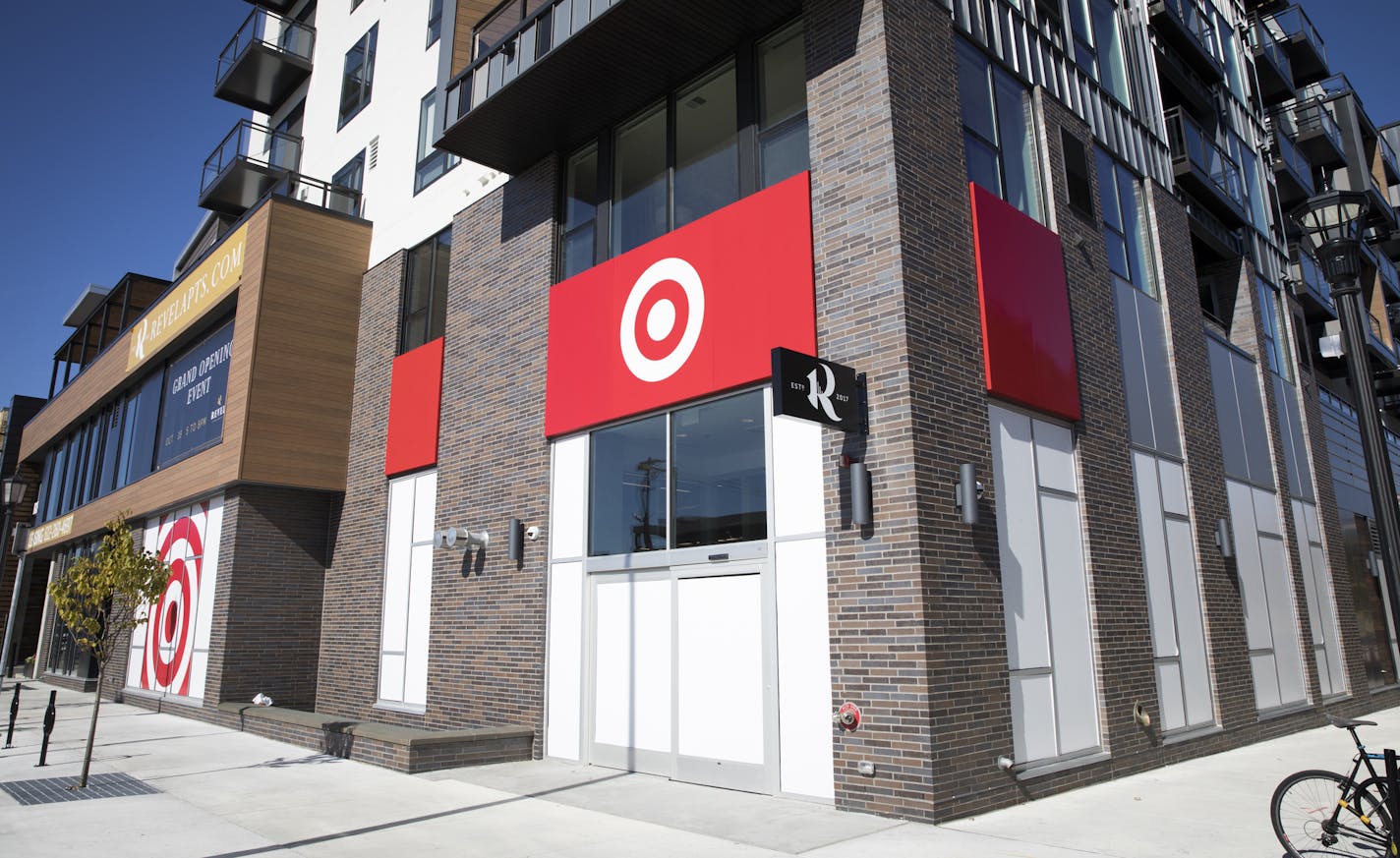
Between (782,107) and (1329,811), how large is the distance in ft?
28.8

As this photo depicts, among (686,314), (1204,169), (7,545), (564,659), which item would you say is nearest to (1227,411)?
(1204,169)

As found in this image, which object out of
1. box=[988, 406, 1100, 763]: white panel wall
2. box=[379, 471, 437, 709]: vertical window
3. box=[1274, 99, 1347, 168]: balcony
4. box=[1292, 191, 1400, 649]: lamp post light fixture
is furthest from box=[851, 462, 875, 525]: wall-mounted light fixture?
box=[1274, 99, 1347, 168]: balcony

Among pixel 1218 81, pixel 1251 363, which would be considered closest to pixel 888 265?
pixel 1251 363

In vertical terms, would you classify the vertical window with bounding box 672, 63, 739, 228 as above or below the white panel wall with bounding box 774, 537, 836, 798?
above

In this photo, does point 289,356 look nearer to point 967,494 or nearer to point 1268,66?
point 967,494

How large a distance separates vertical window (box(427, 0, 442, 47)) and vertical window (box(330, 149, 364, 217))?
3326 millimetres

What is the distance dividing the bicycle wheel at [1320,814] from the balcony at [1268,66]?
23.0m

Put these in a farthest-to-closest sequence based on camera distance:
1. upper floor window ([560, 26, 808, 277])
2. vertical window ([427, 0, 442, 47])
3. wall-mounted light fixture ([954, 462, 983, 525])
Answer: vertical window ([427, 0, 442, 47]) → upper floor window ([560, 26, 808, 277]) → wall-mounted light fixture ([954, 462, 983, 525])

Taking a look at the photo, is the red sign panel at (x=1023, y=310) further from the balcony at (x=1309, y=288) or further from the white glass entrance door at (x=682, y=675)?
the balcony at (x=1309, y=288)

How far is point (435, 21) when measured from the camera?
1866cm

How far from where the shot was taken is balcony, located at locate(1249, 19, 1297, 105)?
75.6 feet

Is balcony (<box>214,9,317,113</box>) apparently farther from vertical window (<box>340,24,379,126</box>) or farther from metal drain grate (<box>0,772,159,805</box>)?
metal drain grate (<box>0,772,159,805</box>)

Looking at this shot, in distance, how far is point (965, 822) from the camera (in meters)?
7.73

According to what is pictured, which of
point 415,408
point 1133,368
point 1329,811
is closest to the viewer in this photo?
point 1329,811
